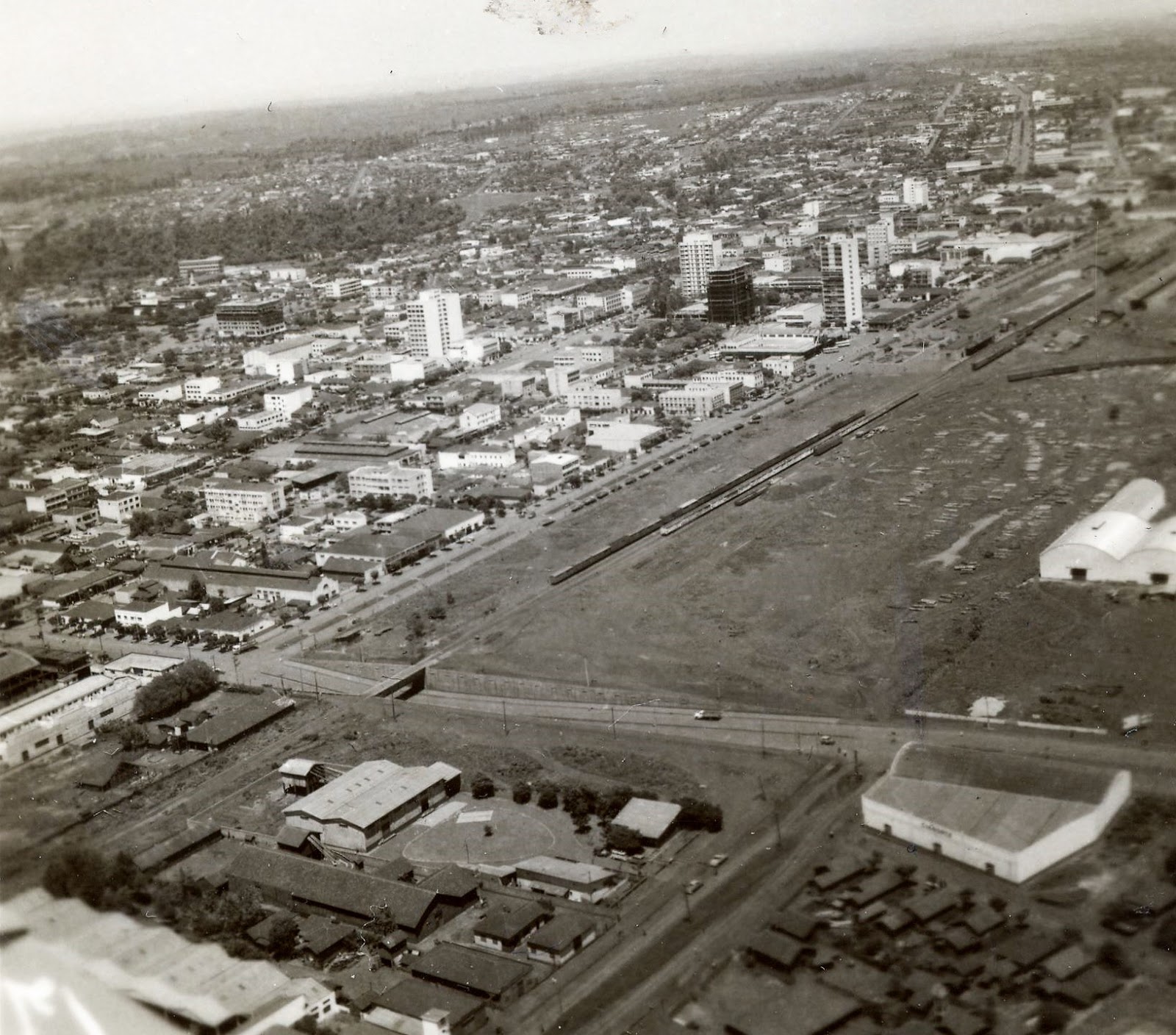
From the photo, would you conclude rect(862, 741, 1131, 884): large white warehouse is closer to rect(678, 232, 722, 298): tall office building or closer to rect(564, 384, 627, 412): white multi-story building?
rect(564, 384, 627, 412): white multi-story building

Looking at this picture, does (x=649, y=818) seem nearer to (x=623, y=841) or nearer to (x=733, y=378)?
(x=623, y=841)

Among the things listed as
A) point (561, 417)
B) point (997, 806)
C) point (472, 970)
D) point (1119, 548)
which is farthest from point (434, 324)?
point (472, 970)

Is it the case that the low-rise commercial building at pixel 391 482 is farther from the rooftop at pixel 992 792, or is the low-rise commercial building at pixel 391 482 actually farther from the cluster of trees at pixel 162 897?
the rooftop at pixel 992 792

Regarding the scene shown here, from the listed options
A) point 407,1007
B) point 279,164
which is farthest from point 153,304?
point 407,1007

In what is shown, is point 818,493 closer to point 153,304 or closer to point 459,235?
point 153,304


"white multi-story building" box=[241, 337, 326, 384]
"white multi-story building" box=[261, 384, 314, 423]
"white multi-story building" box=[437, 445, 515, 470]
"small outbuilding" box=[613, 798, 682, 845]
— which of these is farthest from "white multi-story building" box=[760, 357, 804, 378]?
"small outbuilding" box=[613, 798, 682, 845]
